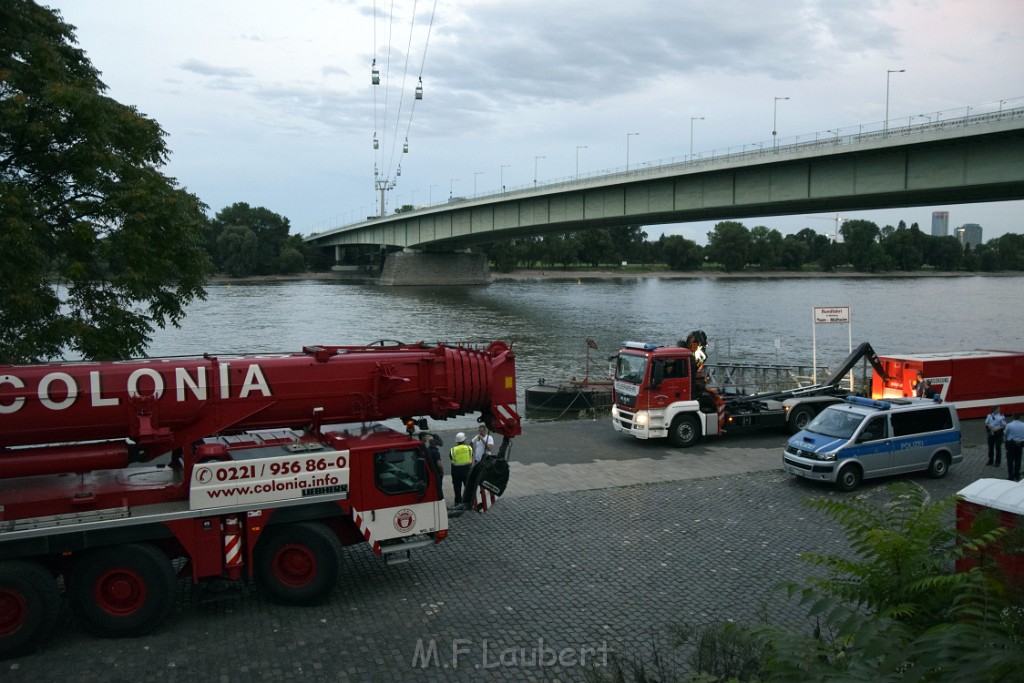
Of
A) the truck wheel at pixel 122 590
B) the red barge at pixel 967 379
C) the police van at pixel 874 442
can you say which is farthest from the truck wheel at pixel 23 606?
the red barge at pixel 967 379

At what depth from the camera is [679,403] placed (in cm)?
1930

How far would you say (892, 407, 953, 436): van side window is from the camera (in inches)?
625

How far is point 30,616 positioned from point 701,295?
93.1 metres

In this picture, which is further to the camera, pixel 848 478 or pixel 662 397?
pixel 662 397

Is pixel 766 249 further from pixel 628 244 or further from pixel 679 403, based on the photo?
pixel 679 403

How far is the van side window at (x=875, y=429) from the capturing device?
15.5 m

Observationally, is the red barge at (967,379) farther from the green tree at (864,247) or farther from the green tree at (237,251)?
the green tree at (864,247)

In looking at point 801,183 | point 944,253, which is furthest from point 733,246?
point 801,183

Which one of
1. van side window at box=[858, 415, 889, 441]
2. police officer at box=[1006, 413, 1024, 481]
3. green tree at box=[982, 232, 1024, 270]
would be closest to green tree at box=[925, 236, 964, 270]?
green tree at box=[982, 232, 1024, 270]

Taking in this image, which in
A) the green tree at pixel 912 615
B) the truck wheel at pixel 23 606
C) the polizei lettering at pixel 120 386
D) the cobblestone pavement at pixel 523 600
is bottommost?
the cobblestone pavement at pixel 523 600

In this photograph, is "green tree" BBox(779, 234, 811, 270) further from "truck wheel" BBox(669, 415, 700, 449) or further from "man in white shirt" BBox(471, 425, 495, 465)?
"man in white shirt" BBox(471, 425, 495, 465)

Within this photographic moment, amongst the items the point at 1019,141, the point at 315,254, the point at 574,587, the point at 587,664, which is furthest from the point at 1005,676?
the point at 315,254

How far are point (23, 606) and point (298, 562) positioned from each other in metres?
2.87

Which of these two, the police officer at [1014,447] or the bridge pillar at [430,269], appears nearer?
the police officer at [1014,447]
